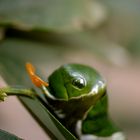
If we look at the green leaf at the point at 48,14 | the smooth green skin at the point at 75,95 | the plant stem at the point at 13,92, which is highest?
the green leaf at the point at 48,14

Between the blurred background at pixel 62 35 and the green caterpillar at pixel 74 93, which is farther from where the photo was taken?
the blurred background at pixel 62 35

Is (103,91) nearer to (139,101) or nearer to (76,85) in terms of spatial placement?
(76,85)

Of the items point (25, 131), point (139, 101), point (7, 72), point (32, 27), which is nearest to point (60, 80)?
point (7, 72)

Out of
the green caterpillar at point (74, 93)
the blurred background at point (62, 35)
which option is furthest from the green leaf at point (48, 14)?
the green caterpillar at point (74, 93)

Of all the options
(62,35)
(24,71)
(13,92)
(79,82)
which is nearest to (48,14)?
(62,35)

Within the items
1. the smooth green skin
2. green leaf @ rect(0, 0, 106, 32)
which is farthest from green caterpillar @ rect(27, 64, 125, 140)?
green leaf @ rect(0, 0, 106, 32)

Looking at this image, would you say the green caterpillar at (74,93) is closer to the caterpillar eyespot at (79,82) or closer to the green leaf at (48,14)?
the caterpillar eyespot at (79,82)

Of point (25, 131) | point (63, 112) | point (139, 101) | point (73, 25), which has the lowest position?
point (139, 101)
